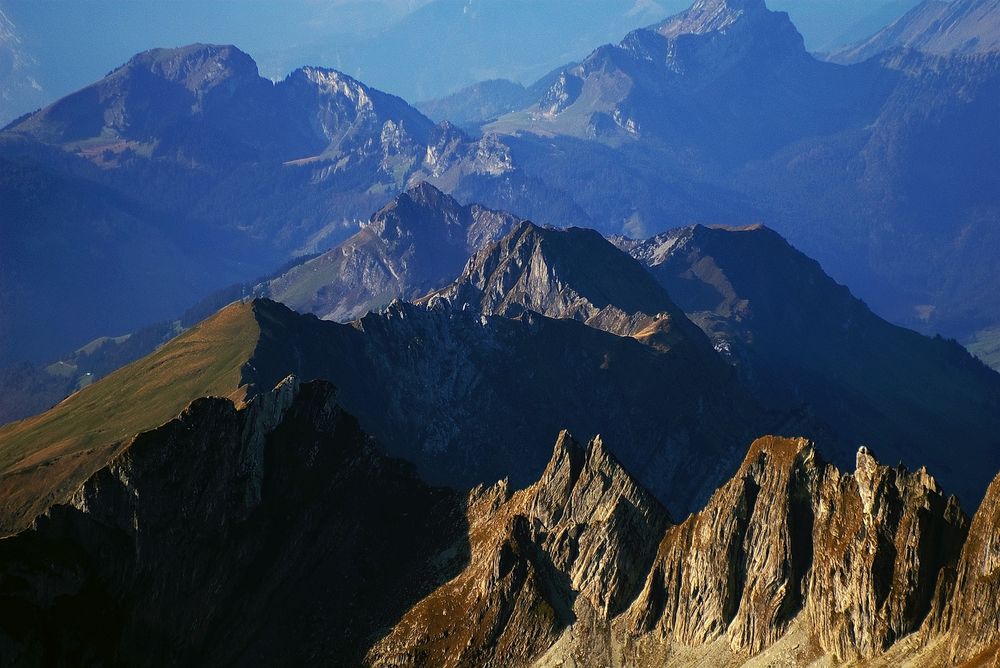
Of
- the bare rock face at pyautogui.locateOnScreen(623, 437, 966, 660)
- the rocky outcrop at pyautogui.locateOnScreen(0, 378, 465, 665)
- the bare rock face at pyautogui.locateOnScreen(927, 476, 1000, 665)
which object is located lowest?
the bare rock face at pyautogui.locateOnScreen(927, 476, 1000, 665)

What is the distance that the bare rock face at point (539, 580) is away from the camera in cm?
10669

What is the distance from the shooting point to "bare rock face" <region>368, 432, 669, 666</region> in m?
107

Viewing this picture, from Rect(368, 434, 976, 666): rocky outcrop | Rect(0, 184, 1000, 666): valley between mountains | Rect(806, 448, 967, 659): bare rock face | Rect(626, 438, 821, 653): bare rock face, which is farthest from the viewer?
Rect(626, 438, 821, 653): bare rock face

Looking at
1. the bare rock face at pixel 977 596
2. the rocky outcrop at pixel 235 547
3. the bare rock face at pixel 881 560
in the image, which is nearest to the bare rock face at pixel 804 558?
the bare rock face at pixel 881 560

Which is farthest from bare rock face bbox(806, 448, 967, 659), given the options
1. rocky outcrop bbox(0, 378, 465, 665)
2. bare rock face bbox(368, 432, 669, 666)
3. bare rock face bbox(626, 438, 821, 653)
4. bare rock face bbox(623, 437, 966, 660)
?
rocky outcrop bbox(0, 378, 465, 665)

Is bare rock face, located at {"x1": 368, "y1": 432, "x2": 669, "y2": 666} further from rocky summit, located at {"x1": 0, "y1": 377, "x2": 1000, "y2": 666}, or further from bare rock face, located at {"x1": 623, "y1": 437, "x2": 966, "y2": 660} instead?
bare rock face, located at {"x1": 623, "y1": 437, "x2": 966, "y2": 660}

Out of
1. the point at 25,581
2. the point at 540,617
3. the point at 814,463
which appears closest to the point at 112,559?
the point at 25,581

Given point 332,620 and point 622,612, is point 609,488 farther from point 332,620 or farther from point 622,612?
point 332,620

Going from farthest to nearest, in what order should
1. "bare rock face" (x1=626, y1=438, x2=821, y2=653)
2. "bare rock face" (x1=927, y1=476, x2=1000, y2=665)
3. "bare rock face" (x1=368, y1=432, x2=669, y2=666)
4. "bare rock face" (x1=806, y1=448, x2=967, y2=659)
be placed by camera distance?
"bare rock face" (x1=368, y1=432, x2=669, y2=666)
"bare rock face" (x1=626, y1=438, x2=821, y2=653)
"bare rock face" (x1=806, y1=448, x2=967, y2=659)
"bare rock face" (x1=927, y1=476, x2=1000, y2=665)

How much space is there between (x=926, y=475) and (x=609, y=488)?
3560cm

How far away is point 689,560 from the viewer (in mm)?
102250

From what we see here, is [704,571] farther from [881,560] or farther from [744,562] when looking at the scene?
[881,560]

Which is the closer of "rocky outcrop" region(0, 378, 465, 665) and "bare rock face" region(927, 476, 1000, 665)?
"bare rock face" region(927, 476, 1000, 665)

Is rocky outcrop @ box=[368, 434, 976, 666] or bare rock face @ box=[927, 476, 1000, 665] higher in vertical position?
rocky outcrop @ box=[368, 434, 976, 666]
